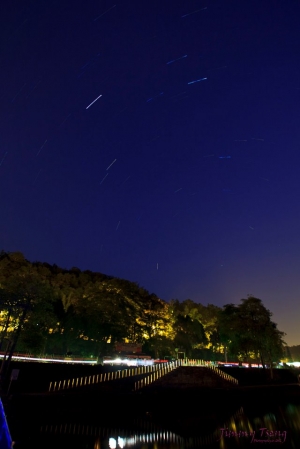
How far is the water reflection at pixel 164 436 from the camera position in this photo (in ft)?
54.6

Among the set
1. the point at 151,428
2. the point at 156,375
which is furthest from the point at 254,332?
the point at 151,428

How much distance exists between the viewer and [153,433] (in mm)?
19250

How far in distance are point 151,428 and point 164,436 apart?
74.3 inches

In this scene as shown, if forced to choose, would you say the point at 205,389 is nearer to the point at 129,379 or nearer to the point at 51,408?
the point at 129,379

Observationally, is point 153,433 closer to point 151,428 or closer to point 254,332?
point 151,428

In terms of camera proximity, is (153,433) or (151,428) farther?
(151,428)

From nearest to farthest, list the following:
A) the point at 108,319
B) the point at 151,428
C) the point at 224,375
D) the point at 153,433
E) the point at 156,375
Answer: the point at 153,433 → the point at 151,428 → the point at 156,375 → the point at 224,375 → the point at 108,319

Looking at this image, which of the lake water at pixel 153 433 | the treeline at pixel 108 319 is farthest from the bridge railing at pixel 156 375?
the treeline at pixel 108 319

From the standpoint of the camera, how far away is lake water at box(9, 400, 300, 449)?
53.4 feet

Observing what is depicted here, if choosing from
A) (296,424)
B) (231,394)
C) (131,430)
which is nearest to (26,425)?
(131,430)

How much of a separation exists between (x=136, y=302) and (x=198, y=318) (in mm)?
28645

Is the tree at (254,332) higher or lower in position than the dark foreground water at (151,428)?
higher

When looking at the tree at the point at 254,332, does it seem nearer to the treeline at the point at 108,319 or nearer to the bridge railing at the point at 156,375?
the treeline at the point at 108,319

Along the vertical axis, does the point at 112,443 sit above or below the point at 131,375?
below
